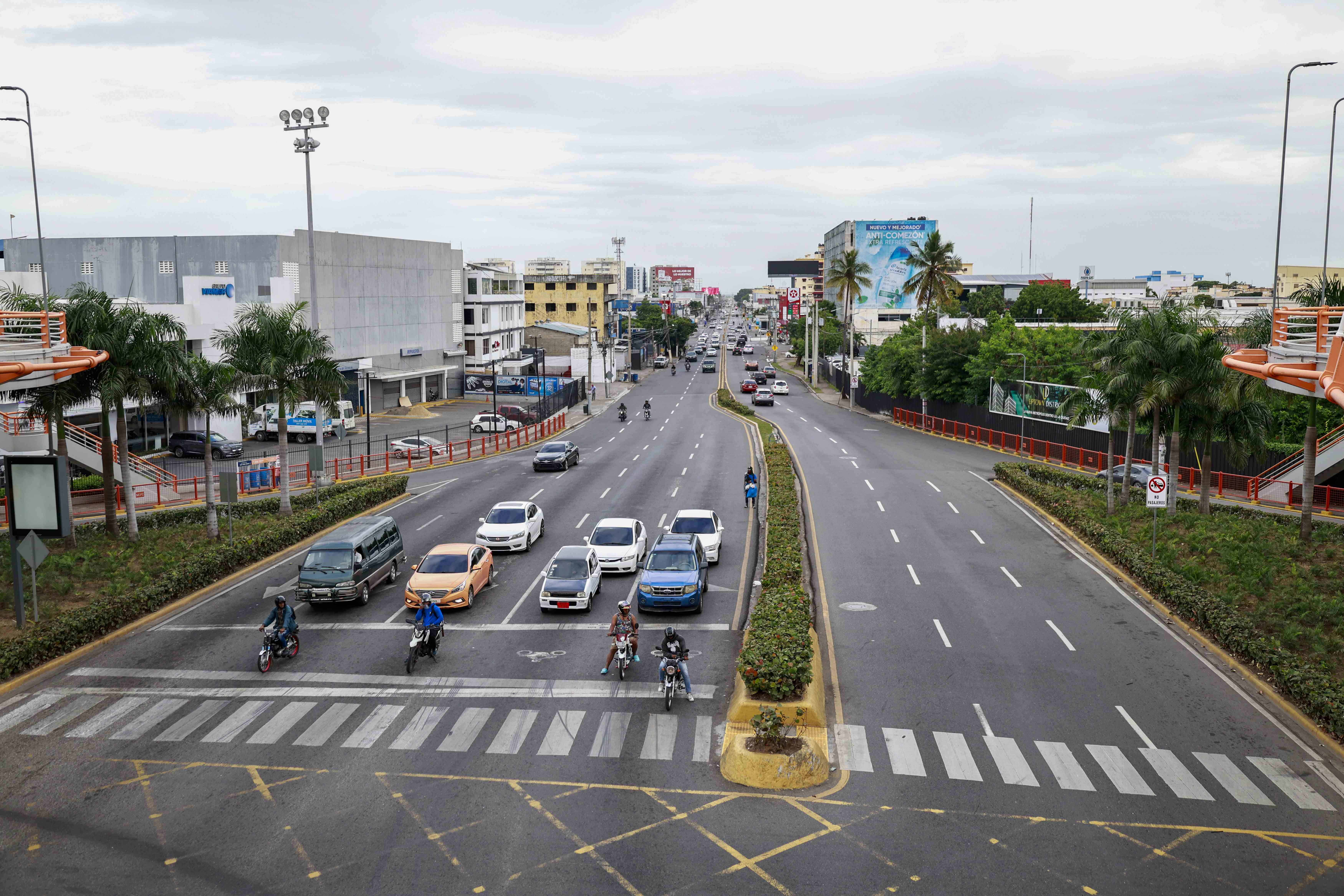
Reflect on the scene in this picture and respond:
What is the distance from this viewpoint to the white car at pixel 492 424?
6631cm

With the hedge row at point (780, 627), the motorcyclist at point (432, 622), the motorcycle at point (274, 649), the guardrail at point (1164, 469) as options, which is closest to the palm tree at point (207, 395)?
the motorcycle at point (274, 649)

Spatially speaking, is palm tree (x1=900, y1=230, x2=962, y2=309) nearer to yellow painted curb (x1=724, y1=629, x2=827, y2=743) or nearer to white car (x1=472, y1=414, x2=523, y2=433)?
white car (x1=472, y1=414, x2=523, y2=433)

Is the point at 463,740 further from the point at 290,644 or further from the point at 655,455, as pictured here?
the point at 655,455

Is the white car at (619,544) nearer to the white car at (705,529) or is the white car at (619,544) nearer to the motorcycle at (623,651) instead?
the white car at (705,529)

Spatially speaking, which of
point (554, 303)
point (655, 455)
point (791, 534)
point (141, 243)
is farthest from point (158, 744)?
point (554, 303)

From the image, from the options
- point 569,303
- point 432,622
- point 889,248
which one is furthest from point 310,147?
point 889,248

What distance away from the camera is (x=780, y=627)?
20.7 m

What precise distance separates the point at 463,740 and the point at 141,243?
7285cm

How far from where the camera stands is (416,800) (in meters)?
15.4

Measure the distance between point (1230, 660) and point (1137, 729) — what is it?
5330 mm

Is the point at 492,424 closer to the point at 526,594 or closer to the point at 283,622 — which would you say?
the point at 526,594

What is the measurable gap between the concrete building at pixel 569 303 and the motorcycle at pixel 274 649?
132 meters

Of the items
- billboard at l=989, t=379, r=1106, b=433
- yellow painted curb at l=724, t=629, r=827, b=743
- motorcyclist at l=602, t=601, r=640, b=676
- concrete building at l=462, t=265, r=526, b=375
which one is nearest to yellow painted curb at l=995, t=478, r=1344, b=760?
yellow painted curb at l=724, t=629, r=827, b=743

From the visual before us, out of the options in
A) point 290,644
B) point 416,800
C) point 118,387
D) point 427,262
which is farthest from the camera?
point 427,262
